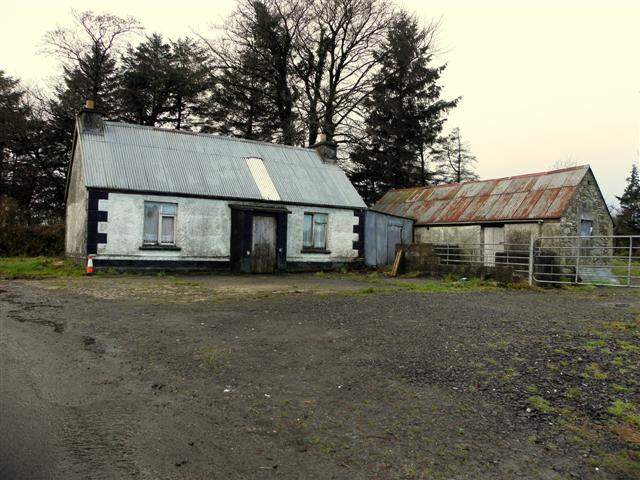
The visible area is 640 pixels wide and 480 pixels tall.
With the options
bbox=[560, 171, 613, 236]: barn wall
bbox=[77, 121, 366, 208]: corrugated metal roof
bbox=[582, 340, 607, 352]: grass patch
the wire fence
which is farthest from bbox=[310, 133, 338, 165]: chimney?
bbox=[582, 340, 607, 352]: grass patch

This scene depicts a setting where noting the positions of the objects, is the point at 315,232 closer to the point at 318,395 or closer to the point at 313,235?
the point at 313,235

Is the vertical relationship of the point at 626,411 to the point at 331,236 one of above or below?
below

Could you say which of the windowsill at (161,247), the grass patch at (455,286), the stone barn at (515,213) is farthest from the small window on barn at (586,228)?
the windowsill at (161,247)

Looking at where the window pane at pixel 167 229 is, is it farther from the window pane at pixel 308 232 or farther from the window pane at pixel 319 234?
the window pane at pixel 319 234

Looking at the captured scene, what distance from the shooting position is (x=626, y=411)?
3.58 meters

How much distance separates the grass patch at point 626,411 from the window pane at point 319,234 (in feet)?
50.8

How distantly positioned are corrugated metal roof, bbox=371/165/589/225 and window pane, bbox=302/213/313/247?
21.6ft

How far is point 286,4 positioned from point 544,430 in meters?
30.6

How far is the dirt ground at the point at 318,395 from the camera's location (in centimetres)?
285

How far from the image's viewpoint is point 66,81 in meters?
29.7

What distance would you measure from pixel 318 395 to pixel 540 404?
1952mm

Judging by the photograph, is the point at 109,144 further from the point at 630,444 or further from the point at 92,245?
the point at 630,444

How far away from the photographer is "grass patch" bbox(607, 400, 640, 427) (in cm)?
344

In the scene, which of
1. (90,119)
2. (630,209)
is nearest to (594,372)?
(90,119)
